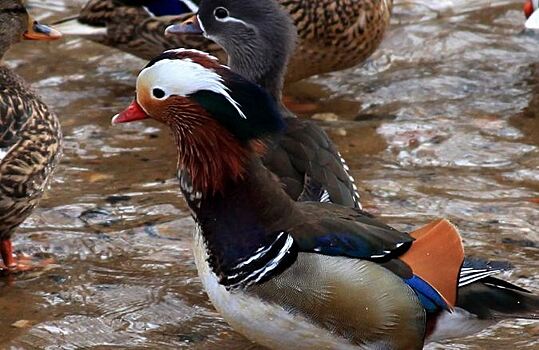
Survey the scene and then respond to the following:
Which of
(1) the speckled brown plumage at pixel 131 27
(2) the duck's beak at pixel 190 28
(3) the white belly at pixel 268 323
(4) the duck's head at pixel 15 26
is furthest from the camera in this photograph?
(1) the speckled brown plumage at pixel 131 27

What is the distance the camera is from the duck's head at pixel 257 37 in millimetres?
5574

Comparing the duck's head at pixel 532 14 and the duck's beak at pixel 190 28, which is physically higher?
the duck's beak at pixel 190 28

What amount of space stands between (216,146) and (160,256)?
1134 millimetres

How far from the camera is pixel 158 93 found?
3.81 m

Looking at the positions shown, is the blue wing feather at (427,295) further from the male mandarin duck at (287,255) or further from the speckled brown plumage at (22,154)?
the speckled brown plumage at (22,154)

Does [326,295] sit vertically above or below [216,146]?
below

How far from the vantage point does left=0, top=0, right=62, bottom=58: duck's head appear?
535 cm

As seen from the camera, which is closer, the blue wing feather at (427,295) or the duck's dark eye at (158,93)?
the blue wing feather at (427,295)

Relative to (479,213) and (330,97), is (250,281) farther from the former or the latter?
(330,97)

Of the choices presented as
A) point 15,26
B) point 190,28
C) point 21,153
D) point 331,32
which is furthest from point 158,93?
point 331,32

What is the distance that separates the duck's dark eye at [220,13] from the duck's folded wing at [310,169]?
130cm

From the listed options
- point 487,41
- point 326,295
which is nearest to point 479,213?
point 326,295

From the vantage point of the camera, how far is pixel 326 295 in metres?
3.63

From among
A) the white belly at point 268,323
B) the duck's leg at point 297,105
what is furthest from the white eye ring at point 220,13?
the white belly at point 268,323
